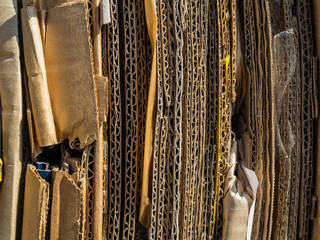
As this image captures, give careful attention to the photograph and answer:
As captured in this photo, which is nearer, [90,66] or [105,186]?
[90,66]

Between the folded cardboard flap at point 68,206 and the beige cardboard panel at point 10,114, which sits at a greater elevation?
the beige cardboard panel at point 10,114

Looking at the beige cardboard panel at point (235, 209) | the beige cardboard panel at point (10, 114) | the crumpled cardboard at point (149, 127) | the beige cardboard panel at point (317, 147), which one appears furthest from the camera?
the beige cardboard panel at point (317, 147)

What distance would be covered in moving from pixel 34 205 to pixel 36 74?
68 centimetres

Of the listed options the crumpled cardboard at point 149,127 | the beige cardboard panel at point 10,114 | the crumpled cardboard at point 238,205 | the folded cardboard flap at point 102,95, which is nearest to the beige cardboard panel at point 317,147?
the crumpled cardboard at point 238,205

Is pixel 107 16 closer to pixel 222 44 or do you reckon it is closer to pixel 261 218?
pixel 222 44

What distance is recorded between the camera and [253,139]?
186cm

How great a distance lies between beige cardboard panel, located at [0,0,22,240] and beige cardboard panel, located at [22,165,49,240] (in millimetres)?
62

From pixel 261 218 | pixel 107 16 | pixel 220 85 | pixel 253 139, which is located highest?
pixel 107 16

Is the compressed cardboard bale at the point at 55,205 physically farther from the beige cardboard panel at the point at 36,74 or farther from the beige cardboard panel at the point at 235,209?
the beige cardboard panel at the point at 235,209

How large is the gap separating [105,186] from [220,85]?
0.90 metres

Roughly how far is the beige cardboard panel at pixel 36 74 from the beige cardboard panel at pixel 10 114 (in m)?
0.05

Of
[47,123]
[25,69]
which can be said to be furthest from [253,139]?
[25,69]

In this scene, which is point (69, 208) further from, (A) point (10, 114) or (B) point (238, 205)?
(B) point (238, 205)

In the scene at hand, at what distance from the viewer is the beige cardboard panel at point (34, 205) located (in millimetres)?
1487
